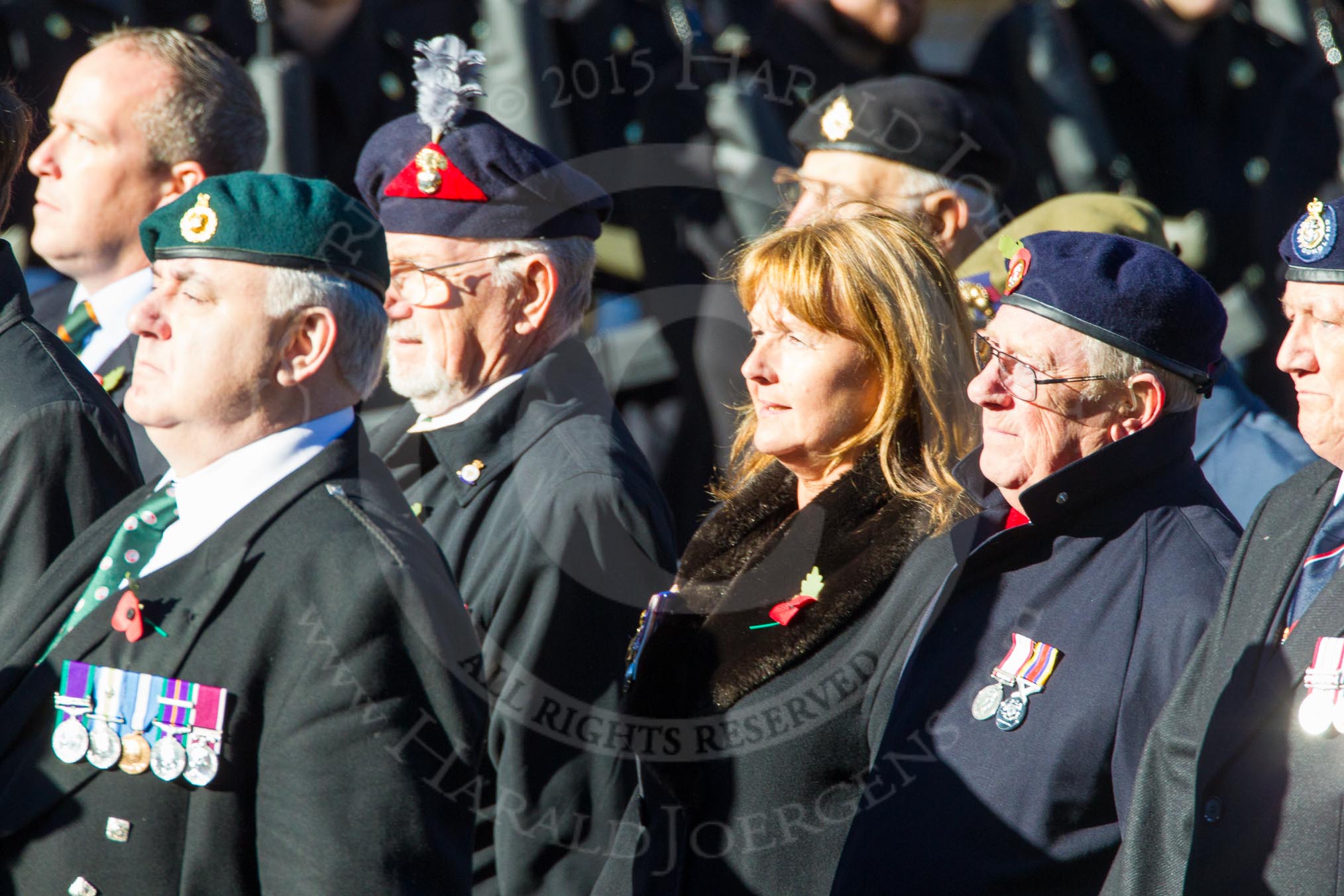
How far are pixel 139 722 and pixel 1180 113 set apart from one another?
15.2 feet

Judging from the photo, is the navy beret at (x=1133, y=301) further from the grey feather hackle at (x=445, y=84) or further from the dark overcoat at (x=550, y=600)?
the grey feather hackle at (x=445, y=84)

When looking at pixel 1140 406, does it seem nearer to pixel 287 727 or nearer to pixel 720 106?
pixel 287 727

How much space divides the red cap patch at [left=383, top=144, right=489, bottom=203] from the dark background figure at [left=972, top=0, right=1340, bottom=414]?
2507 mm

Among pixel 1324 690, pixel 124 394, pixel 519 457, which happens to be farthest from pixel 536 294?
pixel 1324 690

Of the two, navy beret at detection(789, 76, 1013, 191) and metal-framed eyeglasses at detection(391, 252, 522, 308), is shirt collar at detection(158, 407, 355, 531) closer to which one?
metal-framed eyeglasses at detection(391, 252, 522, 308)

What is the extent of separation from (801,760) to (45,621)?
3.83 ft

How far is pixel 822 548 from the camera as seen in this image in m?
2.69

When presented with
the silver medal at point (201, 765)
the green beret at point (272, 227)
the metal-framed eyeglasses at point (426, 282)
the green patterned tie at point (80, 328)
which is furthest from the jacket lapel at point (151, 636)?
the green patterned tie at point (80, 328)

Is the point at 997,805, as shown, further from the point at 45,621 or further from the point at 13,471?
the point at 13,471

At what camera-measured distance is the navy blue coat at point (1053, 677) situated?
90.8 inches

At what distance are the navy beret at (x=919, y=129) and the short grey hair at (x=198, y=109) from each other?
4.97ft

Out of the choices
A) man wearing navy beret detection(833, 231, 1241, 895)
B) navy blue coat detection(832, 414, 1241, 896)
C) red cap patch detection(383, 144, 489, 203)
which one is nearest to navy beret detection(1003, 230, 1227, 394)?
man wearing navy beret detection(833, 231, 1241, 895)

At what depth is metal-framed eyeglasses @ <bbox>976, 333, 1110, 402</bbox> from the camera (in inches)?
102

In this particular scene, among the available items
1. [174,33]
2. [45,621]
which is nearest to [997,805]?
[45,621]
